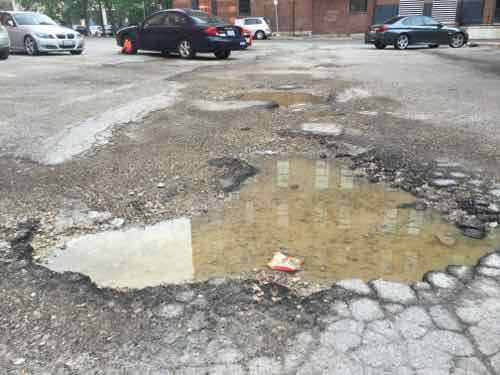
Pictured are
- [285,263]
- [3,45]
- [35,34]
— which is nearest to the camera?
[285,263]

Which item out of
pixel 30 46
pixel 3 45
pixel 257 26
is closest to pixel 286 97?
pixel 3 45

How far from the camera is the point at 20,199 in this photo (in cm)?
332

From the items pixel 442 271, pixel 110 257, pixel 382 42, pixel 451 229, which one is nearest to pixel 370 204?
pixel 451 229

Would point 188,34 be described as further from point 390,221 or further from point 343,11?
point 343,11

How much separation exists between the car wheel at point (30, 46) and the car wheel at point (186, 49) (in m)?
5.02

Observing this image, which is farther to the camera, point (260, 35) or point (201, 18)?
point (260, 35)

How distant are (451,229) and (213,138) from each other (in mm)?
2864

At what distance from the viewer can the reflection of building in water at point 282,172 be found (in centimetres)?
A: 366

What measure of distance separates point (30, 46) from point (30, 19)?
3.74 ft

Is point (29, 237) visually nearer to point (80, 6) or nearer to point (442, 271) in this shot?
point (442, 271)

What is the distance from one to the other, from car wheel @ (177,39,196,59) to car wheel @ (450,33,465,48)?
41.0 feet

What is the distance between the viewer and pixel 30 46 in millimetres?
14547

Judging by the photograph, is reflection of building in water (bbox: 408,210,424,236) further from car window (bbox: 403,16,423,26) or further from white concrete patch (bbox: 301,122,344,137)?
car window (bbox: 403,16,423,26)

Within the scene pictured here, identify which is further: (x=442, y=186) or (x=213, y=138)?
(x=213, y=138)
